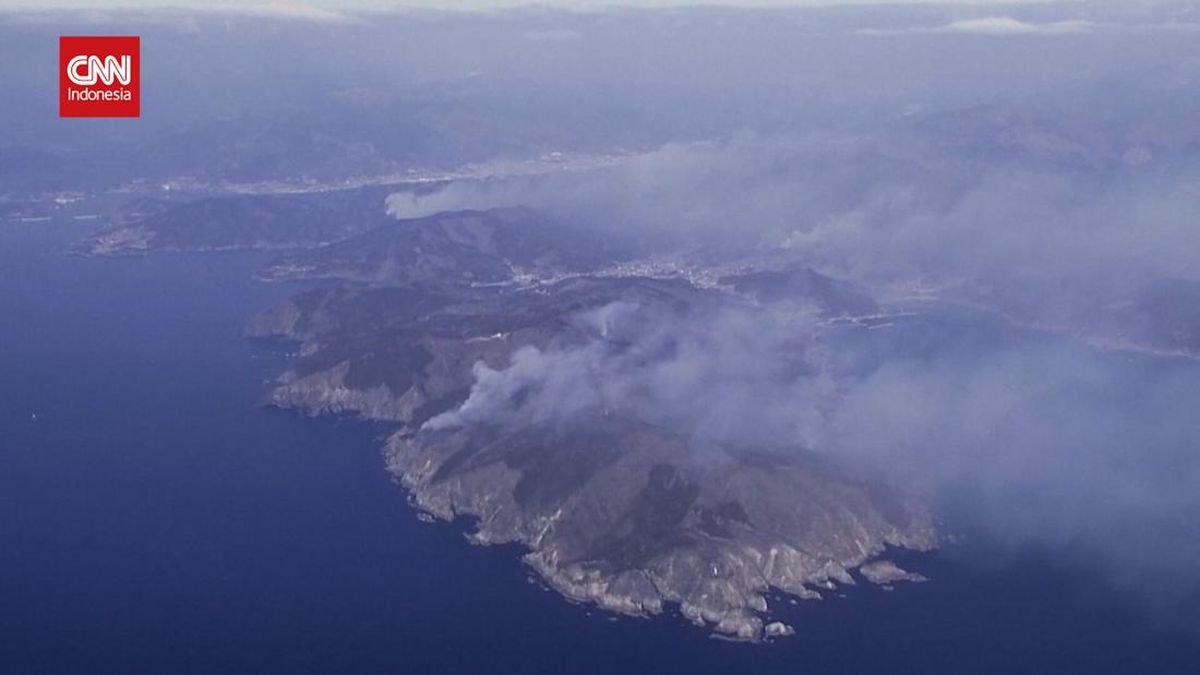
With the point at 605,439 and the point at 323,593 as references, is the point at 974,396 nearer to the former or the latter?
the point at 605,439

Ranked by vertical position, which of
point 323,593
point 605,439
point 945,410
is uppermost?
point 605,439

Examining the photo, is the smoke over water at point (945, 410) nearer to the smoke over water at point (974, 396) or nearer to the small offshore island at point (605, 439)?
the smoke over water at point (974, 396)

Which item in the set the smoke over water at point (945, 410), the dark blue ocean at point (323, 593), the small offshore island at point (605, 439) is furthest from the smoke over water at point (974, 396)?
the dark blue ocean at point (323, 593)

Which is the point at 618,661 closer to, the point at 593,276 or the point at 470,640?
the point at 470,640

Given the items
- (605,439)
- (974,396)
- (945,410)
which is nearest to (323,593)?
(605,439)

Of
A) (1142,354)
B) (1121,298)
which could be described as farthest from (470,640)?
(1121,298)

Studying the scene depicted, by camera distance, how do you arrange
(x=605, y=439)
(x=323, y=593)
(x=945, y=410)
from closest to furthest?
(x=323, y=593)
(x=605, y=439)
(x=945, y=410)

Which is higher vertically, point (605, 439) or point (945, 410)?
point (605, 439)
